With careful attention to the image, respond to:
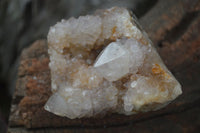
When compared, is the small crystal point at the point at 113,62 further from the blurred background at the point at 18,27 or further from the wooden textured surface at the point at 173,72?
the blurred background at the point at 18,27

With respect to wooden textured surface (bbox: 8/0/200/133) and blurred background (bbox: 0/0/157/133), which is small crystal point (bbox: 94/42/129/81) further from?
blurred background (bbox: 0/0/157/133)

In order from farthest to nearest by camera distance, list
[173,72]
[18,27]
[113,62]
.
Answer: [18,27] < [173,72] < [113,62]

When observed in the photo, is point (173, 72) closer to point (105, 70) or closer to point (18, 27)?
point (105, 70)

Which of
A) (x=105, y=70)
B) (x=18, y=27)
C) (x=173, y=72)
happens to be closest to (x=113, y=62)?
(x=105, y=70)

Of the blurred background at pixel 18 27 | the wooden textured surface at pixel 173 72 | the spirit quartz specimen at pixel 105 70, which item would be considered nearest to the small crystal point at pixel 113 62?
the spirit quartz specimen at pixel 105 70

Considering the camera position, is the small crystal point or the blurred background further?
the blurred background

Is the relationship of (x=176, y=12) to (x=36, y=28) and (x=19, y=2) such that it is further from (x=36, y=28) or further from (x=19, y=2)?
(x=19, y=2)

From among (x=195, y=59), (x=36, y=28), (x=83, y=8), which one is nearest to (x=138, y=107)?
(x=195, y=59)

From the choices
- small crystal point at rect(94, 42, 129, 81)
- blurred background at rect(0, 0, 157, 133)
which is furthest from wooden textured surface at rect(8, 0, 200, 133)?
blurred background at rect(0, 0, 157, 133)
